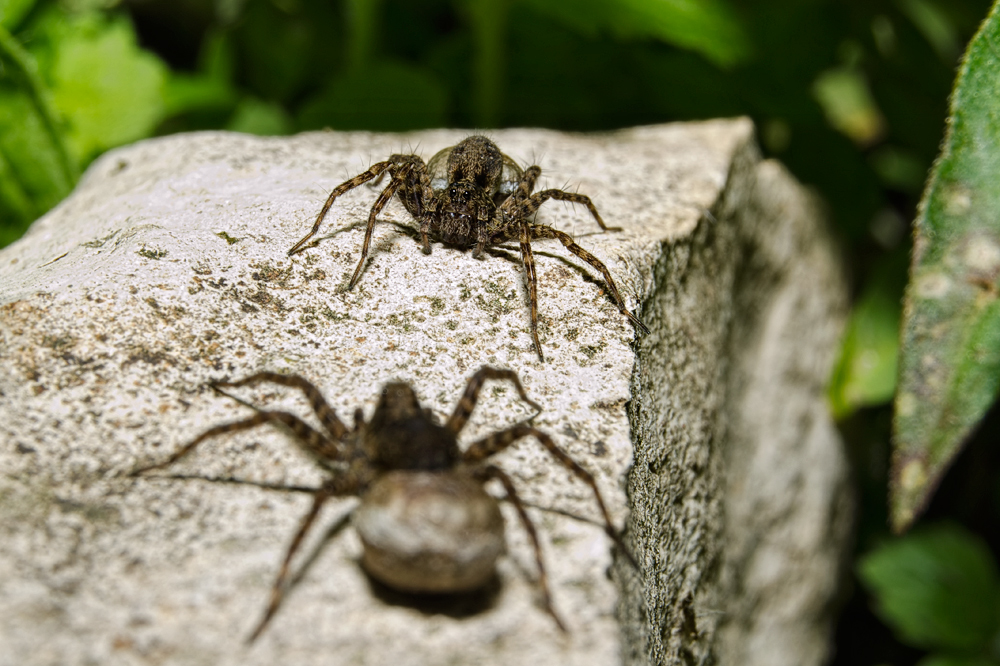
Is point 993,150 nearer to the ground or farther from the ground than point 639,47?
nearer to the ground

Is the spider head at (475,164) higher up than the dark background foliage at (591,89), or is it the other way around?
the dark background foliage at (591,89)

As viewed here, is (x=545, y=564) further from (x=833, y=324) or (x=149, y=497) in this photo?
(x=833, y=324)

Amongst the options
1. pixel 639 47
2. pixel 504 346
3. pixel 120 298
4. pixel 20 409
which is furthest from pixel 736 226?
pixel 20 409

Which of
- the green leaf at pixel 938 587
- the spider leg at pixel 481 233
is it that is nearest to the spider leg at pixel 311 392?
the spider leg at pixel 481 233

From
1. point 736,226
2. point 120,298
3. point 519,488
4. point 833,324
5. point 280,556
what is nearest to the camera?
point 280,556

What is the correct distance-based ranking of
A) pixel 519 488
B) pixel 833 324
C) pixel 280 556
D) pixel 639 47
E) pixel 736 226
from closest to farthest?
pixel 280 556 < pixel 519 488 < pixel 736 226 < pixel 639 47 < pixel 833 324

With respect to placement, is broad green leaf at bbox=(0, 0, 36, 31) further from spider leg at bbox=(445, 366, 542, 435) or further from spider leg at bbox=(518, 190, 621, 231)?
spider leg at bbox=(445, 366, 542, 435)

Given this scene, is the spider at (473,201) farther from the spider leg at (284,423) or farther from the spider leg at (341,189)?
the spider leg at (284,423)

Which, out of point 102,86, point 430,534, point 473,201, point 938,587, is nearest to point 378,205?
point 473,201
